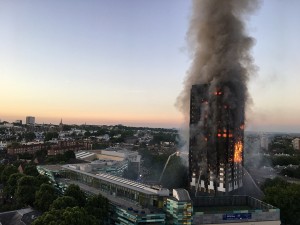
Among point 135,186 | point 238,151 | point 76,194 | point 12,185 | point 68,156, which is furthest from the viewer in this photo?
point 68,156

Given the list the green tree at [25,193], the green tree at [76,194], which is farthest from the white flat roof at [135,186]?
the green tree at [25,193]

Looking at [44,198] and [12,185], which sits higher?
[44,198]

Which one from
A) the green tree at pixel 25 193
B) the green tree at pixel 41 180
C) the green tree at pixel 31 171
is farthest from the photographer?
the green tree at pixel 31 171

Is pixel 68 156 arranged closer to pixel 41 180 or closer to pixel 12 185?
pixel 12 185

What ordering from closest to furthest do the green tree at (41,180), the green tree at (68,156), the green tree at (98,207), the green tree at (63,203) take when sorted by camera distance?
1. the green tree at (98,207)
2. the green tree at (63,203)
3. the green tree at (41,180)
4. the green tree at (68,156)

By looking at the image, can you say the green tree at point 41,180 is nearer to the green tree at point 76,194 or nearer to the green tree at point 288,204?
the green tree at point 76,194

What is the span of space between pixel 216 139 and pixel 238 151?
3.91 metres

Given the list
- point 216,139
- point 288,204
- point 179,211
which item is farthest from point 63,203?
point 216,139

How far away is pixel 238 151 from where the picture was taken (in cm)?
5278

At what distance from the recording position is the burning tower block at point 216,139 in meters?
51.0

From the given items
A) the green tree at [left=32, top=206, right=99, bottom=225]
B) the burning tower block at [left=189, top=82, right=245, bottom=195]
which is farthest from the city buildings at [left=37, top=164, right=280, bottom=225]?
the burning tower block at [left=189, top=82, right=245, bottom=195]

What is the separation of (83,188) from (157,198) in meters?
12.3

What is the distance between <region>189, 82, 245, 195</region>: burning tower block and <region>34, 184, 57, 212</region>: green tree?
71.6ft

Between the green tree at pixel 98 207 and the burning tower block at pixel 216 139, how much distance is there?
2124 cm
